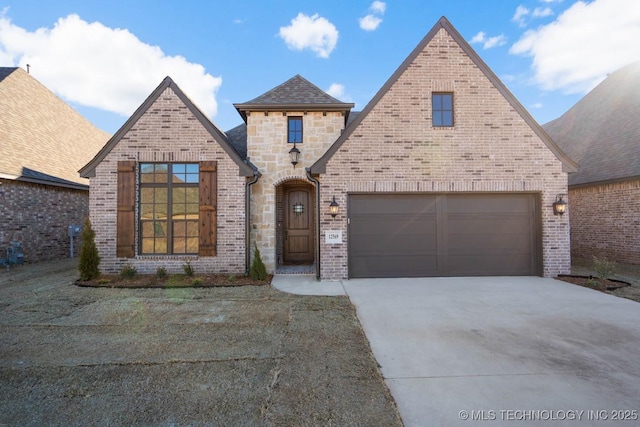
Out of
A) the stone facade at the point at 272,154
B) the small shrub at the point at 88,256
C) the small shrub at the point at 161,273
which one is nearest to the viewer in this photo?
the small shrub at the point at 88,256

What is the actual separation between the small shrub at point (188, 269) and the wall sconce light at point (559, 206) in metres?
9.58

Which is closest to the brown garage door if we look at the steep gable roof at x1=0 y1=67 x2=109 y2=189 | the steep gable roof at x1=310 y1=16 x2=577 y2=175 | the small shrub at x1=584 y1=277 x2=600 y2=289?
the small shrub at x1=584 y1=277 x2=600 y2=289

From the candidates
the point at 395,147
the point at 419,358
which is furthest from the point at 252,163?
the point at 419,358

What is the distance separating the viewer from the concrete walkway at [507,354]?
2.52 meters

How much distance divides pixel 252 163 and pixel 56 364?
21.0 feet

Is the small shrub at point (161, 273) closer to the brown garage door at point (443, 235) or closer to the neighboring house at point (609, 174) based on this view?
the brown garage door at point (443, 235)

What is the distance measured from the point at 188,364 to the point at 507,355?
3.62 meters

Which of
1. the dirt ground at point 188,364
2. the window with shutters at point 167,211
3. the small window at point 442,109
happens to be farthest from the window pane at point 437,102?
the window with shutters at point 167,211

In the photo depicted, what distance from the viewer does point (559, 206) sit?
25.1ft

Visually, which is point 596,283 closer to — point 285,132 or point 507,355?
point 507,355

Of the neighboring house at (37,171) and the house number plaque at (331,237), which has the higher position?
the neighboring house at (37,171)

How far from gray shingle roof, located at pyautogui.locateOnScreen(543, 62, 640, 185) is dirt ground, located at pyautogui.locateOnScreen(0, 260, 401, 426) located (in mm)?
11253

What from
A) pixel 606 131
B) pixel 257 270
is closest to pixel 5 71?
pixel 257 270

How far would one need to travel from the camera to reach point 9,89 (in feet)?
39.0
